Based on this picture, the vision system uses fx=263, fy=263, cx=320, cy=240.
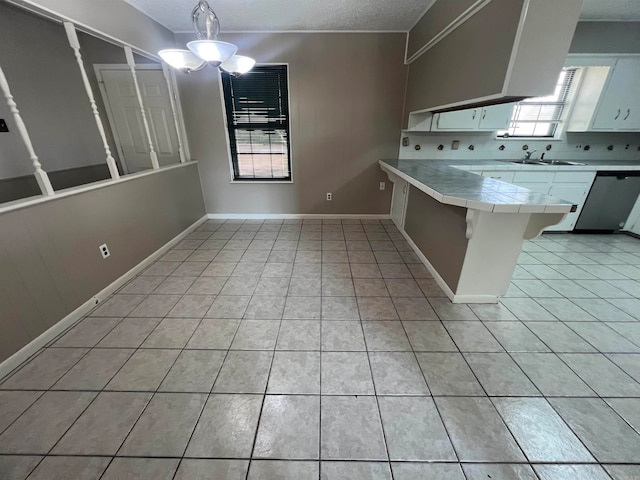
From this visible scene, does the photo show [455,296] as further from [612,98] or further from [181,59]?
[612,98]

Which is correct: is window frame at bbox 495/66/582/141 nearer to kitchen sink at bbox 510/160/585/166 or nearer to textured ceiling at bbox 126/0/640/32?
kitchen sink at bbox 510/160/585/166

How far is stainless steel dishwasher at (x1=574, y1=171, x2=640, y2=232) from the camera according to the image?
330cm

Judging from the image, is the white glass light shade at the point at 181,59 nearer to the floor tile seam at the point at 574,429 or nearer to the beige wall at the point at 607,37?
the floor tile seam at the point at 574,429

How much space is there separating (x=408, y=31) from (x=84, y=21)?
11.2ft

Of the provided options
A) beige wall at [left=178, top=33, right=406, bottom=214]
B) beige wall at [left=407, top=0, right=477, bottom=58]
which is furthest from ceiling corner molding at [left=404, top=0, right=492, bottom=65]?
beige wall at [left=178, top=33, right=406, bottom=214]

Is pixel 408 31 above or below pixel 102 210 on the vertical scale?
above

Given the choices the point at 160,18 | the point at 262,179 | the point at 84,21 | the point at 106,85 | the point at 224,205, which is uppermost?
the point at 160,18

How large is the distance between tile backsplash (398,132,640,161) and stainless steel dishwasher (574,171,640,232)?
53 cm

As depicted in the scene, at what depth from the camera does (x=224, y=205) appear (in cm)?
429

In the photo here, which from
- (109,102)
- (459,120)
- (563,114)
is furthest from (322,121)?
(563,114)

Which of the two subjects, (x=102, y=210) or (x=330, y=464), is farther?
(x=102, y=210)

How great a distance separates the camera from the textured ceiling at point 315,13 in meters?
2.68

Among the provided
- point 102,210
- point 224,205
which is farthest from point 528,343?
point 224,205

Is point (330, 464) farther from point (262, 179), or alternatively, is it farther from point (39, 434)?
point (262, 179)
